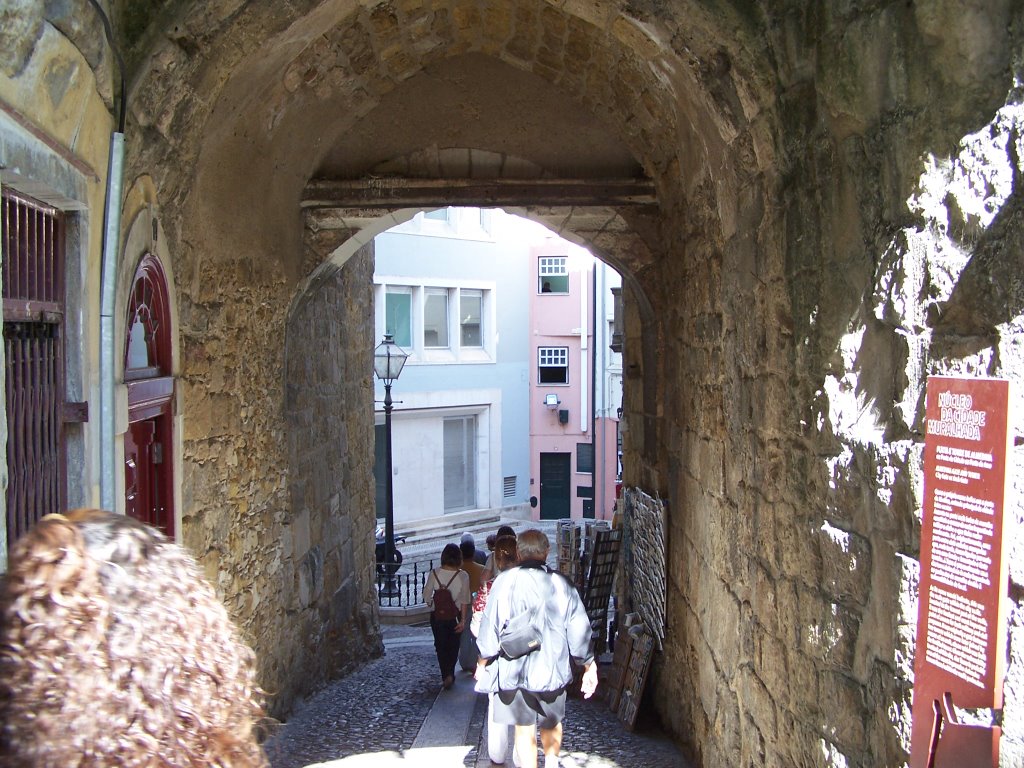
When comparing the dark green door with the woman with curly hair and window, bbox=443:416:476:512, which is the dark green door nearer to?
window, bbox=443:416:476:512

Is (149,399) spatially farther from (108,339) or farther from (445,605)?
Answer: (445,605)

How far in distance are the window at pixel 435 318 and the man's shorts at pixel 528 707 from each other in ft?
48.5

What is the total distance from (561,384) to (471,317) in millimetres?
2752

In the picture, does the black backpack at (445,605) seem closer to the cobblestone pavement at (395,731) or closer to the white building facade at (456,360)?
the cobblestone pavement at (395,731)

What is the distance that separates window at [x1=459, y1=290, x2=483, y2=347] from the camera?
64.9ft

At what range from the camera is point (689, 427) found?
17.1 feet

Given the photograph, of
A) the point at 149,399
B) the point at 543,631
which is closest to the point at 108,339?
the point at 149,399

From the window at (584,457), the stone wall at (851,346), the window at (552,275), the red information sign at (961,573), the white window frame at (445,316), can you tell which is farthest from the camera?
the window at (584,457)

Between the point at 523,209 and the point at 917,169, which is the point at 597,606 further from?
the point at 917,169

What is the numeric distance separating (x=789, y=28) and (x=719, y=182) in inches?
39.0

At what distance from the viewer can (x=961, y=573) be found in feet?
6.54

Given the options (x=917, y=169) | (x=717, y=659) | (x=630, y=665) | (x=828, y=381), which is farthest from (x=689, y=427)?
(x=917, y=169)

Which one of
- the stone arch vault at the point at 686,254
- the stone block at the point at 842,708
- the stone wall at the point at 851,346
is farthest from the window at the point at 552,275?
the stone block at the point at 842,708

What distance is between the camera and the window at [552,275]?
2131 centimetres
